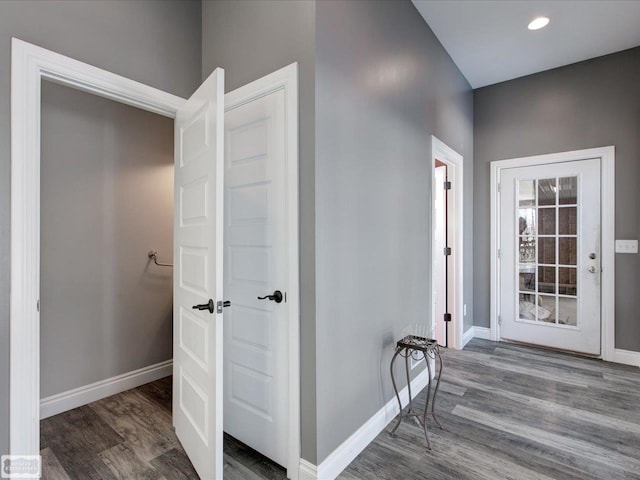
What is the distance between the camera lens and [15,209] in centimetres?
145

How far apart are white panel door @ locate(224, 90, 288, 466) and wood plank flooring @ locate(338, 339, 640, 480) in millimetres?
544

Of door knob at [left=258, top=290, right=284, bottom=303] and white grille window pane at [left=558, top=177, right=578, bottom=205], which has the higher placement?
white grille window pane at [left=558, top=177, right=578, bottom=205]

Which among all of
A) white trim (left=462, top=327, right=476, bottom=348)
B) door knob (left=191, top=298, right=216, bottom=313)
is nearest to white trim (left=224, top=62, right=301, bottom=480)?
door knob (left=191, top=298, right=216, bottom=313)

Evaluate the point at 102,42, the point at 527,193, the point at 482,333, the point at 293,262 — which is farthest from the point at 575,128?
the point at 102,42

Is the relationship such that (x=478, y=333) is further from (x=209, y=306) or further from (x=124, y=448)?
(x=124, y=448)

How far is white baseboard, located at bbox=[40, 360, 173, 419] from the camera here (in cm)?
232

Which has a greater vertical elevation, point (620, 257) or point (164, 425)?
point (620, 257)

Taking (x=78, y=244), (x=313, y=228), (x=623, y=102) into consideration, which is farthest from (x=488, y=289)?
(x=78, y=244)

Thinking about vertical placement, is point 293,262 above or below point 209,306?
above

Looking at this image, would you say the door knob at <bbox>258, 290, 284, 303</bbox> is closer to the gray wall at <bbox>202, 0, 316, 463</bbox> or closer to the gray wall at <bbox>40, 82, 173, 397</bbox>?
the gray wall at <bbox>202, 0, 316, 463</bbox>

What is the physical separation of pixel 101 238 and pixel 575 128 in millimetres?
4505

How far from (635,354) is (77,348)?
4.76 m

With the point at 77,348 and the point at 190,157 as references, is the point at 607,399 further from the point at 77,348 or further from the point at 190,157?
the point at 77,348

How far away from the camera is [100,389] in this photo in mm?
2551
